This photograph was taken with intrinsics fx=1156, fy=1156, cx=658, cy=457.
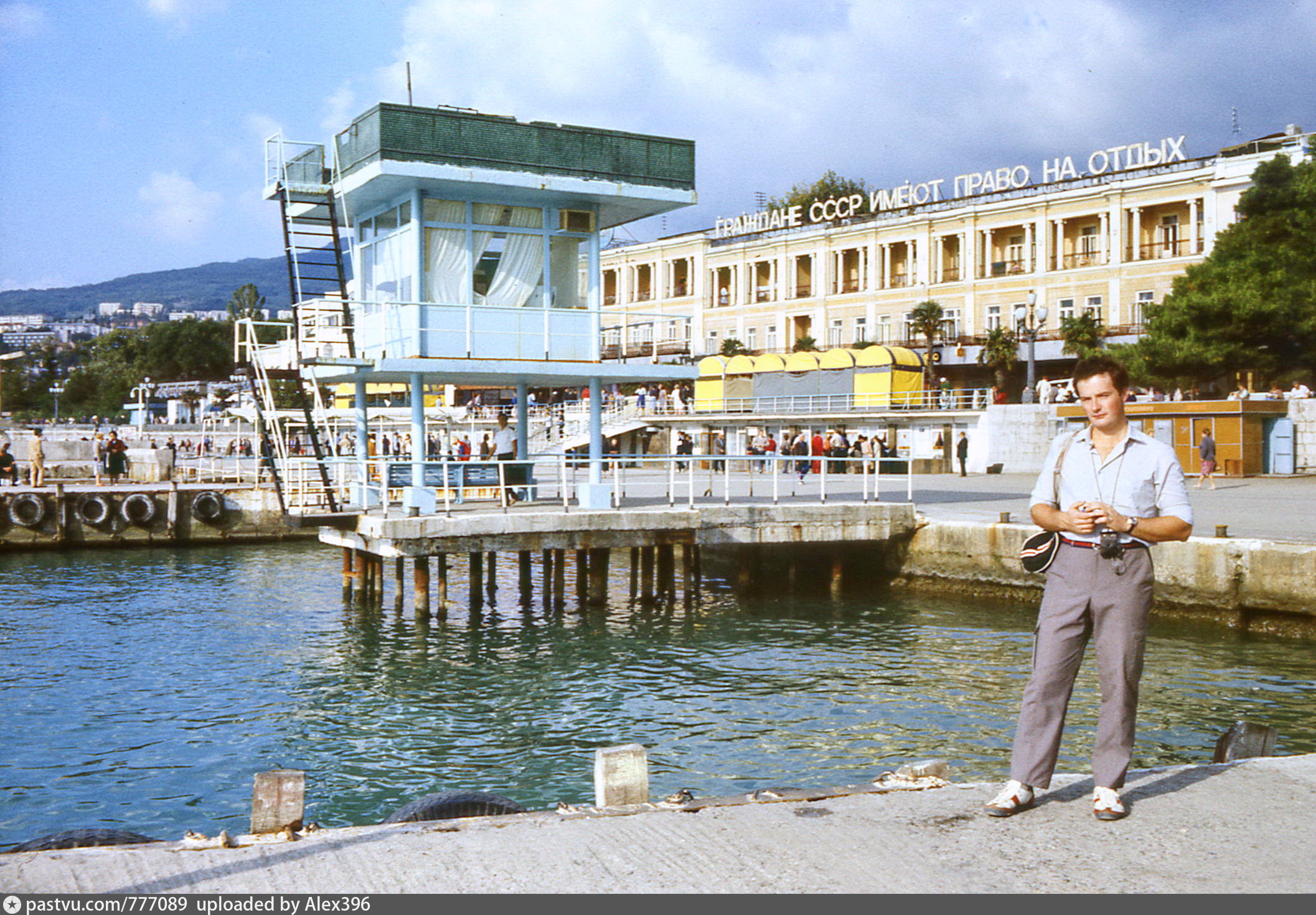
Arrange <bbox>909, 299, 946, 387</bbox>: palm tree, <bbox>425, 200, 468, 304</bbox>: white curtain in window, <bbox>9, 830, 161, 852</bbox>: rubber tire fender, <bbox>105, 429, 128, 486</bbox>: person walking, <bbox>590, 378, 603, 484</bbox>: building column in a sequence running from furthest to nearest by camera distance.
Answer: <bbox>909, 299, 946, 387</bbox>: palm tree, <bbox>105, 429, 128, 486</bbox>: person walking, <bbox>590, 378, 603, 484</bbox>: building column, <bbox>425, 200, 468, 304</bbox>: white curtain in window, <bbox>9, 830, 161, 852</bbox>: rubber tire fender

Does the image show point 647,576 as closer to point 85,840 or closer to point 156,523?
→ point 85,840

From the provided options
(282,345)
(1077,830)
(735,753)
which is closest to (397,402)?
(282,345)

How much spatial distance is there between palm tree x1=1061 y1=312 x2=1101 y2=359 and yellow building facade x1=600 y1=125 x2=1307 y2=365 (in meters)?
1.91

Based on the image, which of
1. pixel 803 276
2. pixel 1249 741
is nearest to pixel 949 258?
pixel 803 276

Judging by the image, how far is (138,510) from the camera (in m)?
35.5

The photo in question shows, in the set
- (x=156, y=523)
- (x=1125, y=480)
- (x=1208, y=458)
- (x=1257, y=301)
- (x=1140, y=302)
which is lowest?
(x=156, y=523)

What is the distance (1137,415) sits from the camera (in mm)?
37625

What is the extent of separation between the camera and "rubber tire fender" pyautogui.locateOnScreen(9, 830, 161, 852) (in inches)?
259

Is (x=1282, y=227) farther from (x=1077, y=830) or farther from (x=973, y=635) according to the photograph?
(x=1077, y=830)

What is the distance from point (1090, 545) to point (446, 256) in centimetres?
1678

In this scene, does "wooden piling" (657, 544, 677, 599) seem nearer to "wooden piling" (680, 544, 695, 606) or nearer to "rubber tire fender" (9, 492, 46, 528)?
"wooden piling" (680, 544, 695, 606)

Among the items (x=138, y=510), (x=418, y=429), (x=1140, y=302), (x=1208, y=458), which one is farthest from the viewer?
(x=1140, y=302)

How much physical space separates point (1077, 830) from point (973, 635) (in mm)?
13825

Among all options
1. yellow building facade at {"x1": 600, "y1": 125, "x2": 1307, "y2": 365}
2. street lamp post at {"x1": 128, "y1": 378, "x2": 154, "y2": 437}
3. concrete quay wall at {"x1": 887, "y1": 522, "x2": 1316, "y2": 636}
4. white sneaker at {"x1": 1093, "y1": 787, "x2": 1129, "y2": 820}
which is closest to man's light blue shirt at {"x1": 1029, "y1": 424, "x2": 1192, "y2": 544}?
white sneaker at {"x1": 1093, "y1": 787, "x2": 1129, "y2": 820}
